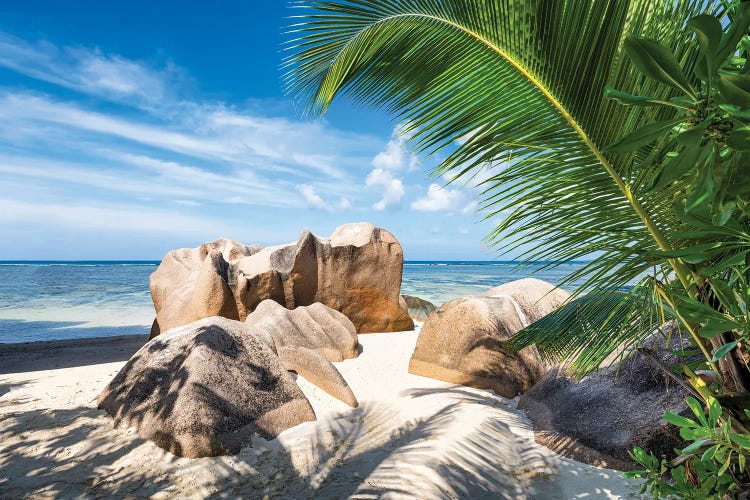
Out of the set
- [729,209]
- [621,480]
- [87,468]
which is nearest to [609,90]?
[729,209]

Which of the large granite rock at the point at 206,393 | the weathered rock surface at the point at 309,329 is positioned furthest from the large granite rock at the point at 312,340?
the large granite rock at the point at 206,393

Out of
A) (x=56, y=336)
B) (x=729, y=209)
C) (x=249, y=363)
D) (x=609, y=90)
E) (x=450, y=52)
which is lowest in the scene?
(x=56, y=336)

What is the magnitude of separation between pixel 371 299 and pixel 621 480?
8240mm

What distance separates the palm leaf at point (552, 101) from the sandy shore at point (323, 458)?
2201mm

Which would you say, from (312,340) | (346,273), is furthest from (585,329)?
(346,273)

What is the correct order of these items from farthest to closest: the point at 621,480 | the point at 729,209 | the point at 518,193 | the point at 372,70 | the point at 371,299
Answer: the point at 371,299 → the point at 621,480 → the point at 372,70 → the point at 518,193 → the point at 729,209

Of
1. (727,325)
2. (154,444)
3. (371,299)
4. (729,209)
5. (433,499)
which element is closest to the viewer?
(729,209)

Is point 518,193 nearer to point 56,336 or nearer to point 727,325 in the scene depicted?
point 727,325

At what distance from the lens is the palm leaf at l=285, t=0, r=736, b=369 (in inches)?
64.9

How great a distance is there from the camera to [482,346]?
593cm

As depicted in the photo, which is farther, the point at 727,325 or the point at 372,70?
the point at 372,70

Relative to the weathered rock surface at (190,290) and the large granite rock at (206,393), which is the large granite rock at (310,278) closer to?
the weathered rock surface at (190,290)

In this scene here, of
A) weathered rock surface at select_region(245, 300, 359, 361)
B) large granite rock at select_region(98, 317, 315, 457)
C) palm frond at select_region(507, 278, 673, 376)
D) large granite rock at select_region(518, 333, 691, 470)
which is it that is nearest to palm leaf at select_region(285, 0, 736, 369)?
palm frond at select_region(507, 278, 673, 376)

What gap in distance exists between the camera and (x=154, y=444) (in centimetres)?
375
